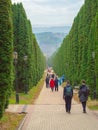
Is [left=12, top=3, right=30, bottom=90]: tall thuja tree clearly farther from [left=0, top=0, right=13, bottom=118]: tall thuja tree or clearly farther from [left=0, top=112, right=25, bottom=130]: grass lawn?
[left=0, top=0, right=13, bottom=118]: tall thuja tree

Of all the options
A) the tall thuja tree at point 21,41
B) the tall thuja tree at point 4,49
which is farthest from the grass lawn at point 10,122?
the tall thuja tree at point 21,41

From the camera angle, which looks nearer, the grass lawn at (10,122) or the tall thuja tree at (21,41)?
the grass lawn at (10,122)

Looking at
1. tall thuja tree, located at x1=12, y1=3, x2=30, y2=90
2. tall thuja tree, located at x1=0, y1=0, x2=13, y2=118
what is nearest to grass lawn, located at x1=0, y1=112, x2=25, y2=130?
tall thuja tree, located at x1=0, y1=0, x2=13, y2=118

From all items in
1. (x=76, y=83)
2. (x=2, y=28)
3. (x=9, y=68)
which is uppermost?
(x=2, y=28)

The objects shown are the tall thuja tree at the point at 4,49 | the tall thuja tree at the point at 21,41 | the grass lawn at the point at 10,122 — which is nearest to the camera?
the tall thuja tree at the point at 4,49

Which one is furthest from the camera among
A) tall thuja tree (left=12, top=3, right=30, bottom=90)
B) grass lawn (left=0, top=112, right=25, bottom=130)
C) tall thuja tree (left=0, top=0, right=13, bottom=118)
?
tall thuja tree (left=12, top=3, right=30, bottom=90)

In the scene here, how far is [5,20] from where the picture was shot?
1761 cm

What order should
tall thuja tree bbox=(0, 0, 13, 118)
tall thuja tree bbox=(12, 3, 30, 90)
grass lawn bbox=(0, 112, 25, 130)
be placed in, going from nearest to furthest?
tall thuja tree bbox=(0, 0, 13, 118) → grass lawn bbox=(0, 112, 25, 130) → tall thuja tree bbox=(12, 3, 30, 90)

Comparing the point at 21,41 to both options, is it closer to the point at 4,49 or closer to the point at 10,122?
the point at 10,122

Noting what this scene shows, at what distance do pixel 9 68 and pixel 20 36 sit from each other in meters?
25.8

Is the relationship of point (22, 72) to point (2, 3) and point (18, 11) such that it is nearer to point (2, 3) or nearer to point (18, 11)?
point (18, 11)

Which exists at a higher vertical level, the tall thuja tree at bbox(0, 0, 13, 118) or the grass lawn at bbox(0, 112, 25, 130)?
the tall thuja tree at bbox(0, 0, 13, 118)

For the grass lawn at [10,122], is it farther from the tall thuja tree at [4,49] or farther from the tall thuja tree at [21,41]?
the tall thuja tree at [21,41]

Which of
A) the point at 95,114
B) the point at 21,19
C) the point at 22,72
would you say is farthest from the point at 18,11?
the point at 95,114
